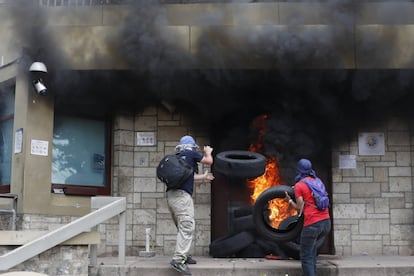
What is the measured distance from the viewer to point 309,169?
7086mm

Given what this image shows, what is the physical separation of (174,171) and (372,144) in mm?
4306

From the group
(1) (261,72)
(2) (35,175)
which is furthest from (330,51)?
(2) (35,175)

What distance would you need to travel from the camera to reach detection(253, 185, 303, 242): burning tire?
24.9 feet

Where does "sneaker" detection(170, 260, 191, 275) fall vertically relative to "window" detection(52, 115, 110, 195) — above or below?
below

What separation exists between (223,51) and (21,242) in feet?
13.5

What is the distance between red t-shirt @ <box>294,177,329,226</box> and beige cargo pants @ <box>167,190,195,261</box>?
1.38 meters

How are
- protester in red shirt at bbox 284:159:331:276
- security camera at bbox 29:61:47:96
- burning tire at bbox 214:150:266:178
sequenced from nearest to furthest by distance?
1. protester in red shirt at bbox 284:159:331:276
2. burning tire at bbox 214:150:266:178
3. security camera at bbox 29:61:47:96

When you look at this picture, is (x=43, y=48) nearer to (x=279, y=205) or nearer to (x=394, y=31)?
(x=279, y=205)

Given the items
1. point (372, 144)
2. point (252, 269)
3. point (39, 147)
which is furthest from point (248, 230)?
point (39, 147)

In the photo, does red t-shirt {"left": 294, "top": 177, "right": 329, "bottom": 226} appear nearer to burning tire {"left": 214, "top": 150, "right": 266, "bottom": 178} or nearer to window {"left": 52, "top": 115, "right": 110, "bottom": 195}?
burning tire {"left": 214, "top": 150, "right": 266, "bottom": 178}

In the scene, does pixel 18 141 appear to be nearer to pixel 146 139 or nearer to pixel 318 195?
pixel 146 139

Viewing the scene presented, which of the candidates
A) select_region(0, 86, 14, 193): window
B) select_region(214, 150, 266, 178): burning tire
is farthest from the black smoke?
select_region(0, 86, 14, 193): window

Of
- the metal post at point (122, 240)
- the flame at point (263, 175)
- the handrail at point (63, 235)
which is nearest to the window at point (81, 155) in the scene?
the handrail at point (63, 235)

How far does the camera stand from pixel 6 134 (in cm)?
1000
